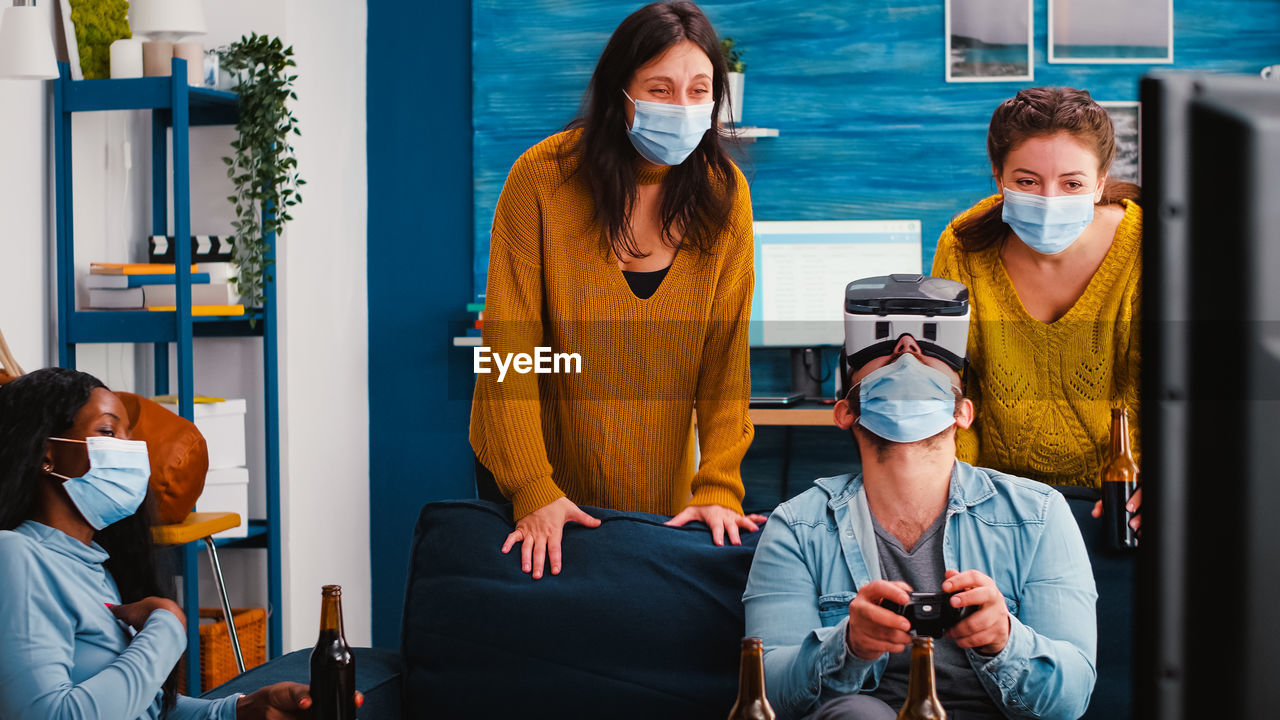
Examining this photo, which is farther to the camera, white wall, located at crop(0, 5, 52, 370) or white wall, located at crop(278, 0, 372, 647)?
white wall, located at crop(278, 0, 372, 647)

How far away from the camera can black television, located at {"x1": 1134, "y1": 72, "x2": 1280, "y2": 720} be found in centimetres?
49

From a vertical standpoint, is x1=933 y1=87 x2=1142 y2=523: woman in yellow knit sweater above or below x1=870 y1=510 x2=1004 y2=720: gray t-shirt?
above

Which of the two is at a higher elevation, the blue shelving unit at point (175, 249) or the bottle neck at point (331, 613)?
the blue shelving unit at point (175, 249)

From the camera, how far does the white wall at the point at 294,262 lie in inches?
110

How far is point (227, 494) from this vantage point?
3086 millimetres

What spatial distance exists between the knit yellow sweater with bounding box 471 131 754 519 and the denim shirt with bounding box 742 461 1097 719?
0.76 ft

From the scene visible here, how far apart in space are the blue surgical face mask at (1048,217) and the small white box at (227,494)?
7.16ft

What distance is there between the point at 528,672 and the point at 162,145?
2.27m

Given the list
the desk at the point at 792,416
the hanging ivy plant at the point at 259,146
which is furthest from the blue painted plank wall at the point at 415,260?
the desk at the point at 792,416

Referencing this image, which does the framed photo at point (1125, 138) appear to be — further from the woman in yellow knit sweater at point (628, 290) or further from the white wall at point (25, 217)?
the white wall at point (25, 217)

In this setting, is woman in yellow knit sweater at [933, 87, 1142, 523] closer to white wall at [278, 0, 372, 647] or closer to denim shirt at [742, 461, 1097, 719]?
denim shirt at [742, 461, 1097, 719]

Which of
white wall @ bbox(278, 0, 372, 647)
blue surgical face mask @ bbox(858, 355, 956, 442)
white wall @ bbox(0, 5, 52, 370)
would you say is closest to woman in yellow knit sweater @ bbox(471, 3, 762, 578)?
blue surgical face mask @ bbox(858, 355, 956, 442)

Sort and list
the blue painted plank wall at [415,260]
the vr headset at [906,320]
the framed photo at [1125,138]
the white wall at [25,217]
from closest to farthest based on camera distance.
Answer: the vr headset at [906,320], the white wall at [25,217], the framed photo at [1125,138], the blue painted plank wall at [415,260]
